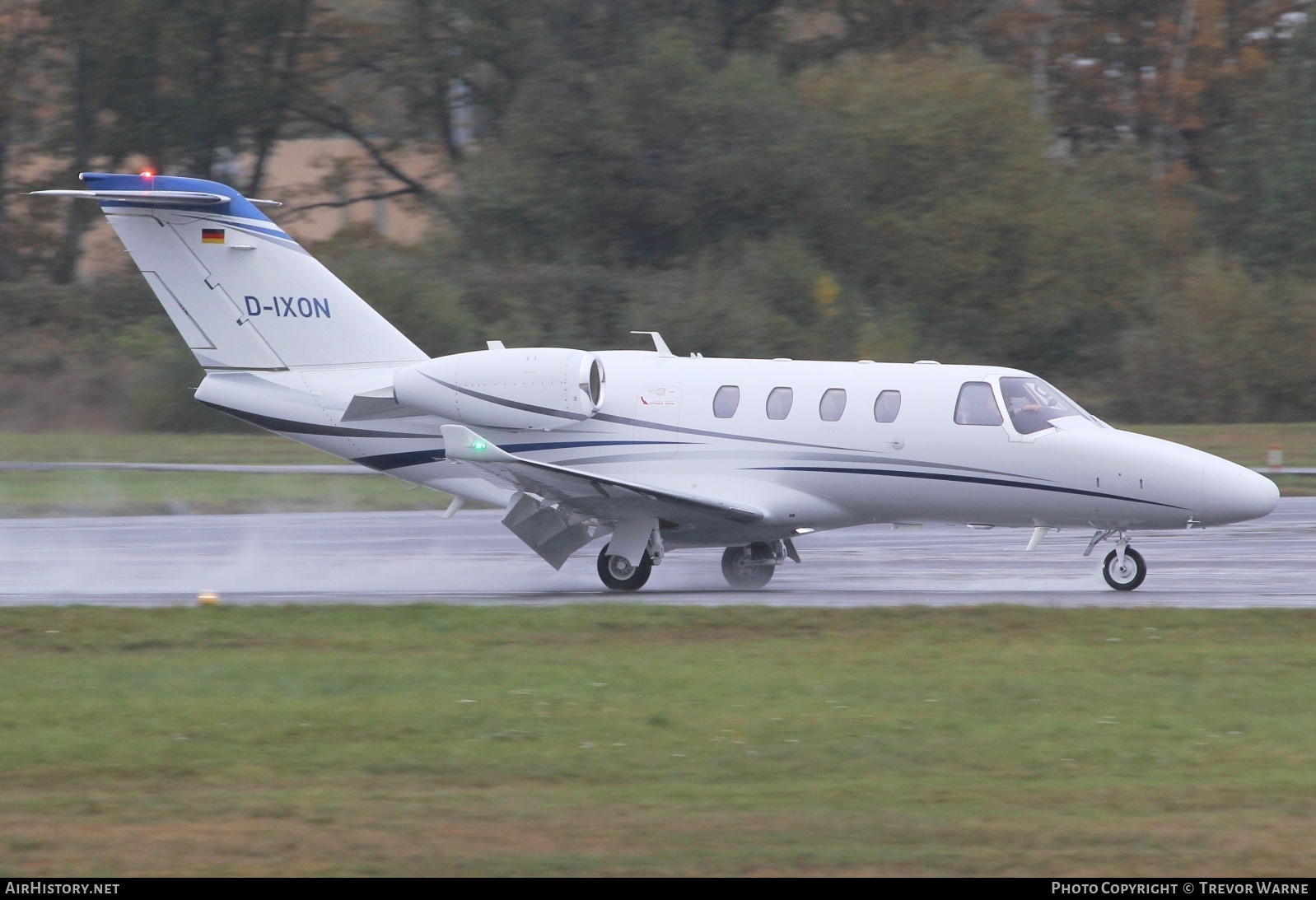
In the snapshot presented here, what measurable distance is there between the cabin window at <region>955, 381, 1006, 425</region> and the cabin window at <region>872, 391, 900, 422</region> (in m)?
0.63

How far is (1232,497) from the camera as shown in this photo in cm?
1596

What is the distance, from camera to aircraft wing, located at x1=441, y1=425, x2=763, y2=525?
15.4m

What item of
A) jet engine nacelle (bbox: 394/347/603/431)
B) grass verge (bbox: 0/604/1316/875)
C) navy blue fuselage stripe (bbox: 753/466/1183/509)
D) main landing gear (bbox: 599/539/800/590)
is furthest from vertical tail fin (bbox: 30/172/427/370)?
navy blue fuselage stripe (bbox: 753/466/1183/509)

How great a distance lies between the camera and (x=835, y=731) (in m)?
9.82

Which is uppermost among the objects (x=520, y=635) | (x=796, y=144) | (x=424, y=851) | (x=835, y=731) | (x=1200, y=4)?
(x=1200, y=4)

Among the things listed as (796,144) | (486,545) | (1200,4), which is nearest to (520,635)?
(486,545)

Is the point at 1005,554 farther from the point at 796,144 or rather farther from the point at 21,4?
the point at 21,4

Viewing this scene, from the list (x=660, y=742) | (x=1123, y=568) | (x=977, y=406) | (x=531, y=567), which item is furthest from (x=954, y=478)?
(x=660, y=742)

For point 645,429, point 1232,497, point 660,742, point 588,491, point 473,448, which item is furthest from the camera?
point 645,429

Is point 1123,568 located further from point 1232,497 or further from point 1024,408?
point 1024,408

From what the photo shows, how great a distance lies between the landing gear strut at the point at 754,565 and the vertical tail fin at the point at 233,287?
461 cm

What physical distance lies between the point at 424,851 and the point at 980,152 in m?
38.4

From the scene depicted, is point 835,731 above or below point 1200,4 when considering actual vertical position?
below

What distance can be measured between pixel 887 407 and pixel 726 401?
1731 mm
